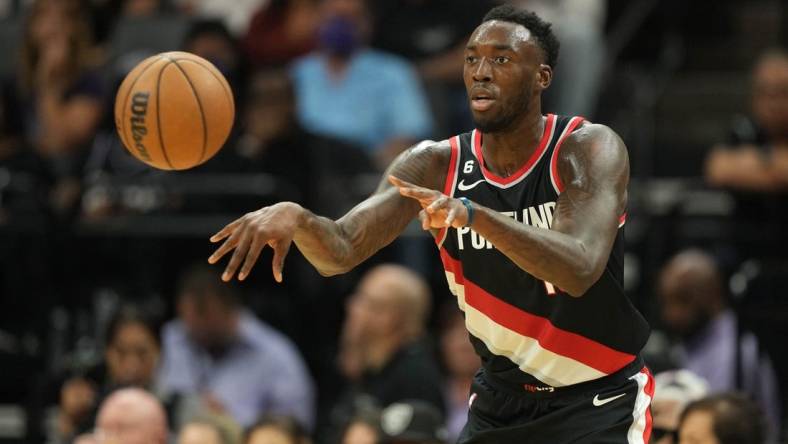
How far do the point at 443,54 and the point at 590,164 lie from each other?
7.44 metres

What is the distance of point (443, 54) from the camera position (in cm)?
1273

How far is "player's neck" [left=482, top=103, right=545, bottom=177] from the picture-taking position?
566cm

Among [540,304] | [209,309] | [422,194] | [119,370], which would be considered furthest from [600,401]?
[119,370]

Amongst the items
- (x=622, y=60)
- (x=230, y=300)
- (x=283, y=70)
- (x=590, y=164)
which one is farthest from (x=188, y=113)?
(x=622, y=60)

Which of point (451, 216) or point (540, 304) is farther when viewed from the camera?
point (540, 304)

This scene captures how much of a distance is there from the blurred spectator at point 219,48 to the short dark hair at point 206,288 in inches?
68.6

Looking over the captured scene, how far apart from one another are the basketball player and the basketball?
3.19 feet

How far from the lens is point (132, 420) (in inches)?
352

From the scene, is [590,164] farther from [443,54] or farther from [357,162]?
[443,54]

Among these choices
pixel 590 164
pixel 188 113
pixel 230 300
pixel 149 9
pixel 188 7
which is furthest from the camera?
pixel 188 7

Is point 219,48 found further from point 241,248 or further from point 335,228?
point 241,248

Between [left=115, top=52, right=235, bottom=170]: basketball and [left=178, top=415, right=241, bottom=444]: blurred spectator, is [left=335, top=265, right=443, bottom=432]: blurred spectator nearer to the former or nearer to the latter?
[left=178, top=415, right=241, bottom=444]: blurred spectator

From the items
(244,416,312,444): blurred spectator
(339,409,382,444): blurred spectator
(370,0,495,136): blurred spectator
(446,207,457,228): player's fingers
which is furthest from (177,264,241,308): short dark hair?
(446,207,457,228): player's fingers

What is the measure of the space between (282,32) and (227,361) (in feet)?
12.5
